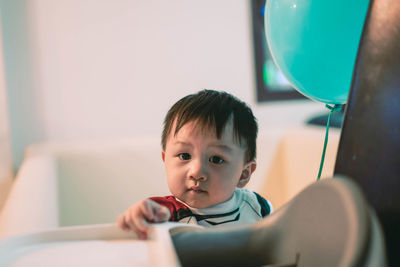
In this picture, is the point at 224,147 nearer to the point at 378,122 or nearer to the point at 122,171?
the point at 378,122

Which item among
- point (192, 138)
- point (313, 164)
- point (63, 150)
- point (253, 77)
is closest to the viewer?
point (192, 138)

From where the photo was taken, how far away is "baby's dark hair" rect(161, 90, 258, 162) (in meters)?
0.74

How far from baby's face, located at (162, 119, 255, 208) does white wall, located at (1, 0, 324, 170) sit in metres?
1.36

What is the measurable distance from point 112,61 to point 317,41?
141 cm

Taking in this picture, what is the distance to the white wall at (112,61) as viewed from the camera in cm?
194

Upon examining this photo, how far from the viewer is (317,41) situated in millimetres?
800

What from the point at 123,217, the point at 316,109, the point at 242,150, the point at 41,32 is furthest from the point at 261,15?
the point at 123,217

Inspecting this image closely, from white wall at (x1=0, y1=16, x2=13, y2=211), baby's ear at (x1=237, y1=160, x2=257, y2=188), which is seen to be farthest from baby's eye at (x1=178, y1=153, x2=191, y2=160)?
white wall at (x1=0, y1=16, x2=13, y2=211)

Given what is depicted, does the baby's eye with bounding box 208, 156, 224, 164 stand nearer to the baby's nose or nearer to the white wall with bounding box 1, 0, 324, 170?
the baby's nose

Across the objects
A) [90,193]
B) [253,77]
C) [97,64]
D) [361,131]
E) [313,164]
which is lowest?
[90,193]

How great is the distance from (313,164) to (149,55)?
0.98m

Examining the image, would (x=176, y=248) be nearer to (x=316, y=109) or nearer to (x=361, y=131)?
(x=361, y=131)

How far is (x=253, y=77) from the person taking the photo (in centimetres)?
227

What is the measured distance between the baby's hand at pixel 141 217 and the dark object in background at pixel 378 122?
0.19 meters
